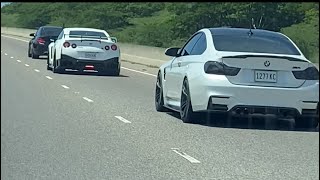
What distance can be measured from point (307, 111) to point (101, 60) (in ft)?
41.9

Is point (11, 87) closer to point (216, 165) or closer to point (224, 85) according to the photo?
point (224, 85)

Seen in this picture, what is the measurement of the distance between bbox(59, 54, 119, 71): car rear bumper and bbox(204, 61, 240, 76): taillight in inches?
489

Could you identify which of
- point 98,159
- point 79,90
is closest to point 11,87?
point 79,90

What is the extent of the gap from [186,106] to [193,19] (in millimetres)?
53216

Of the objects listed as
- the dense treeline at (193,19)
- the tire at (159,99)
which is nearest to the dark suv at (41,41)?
the dense treeline at (193,19)

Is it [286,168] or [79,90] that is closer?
[286,168]

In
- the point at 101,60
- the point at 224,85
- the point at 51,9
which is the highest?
the point at 224,85

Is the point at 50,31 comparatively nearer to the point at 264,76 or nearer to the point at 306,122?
the point at 306,122

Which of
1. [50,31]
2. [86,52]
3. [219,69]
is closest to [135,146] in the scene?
[219,69]

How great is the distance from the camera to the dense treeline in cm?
5747

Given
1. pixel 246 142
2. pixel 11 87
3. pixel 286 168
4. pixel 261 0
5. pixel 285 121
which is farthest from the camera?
pixel 261 0

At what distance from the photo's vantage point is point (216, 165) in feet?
28.0

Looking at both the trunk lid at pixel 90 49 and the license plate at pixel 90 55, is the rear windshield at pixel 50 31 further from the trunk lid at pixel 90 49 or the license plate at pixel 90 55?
the license plate at pixel 90 55

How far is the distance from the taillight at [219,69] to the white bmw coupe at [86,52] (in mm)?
12292
